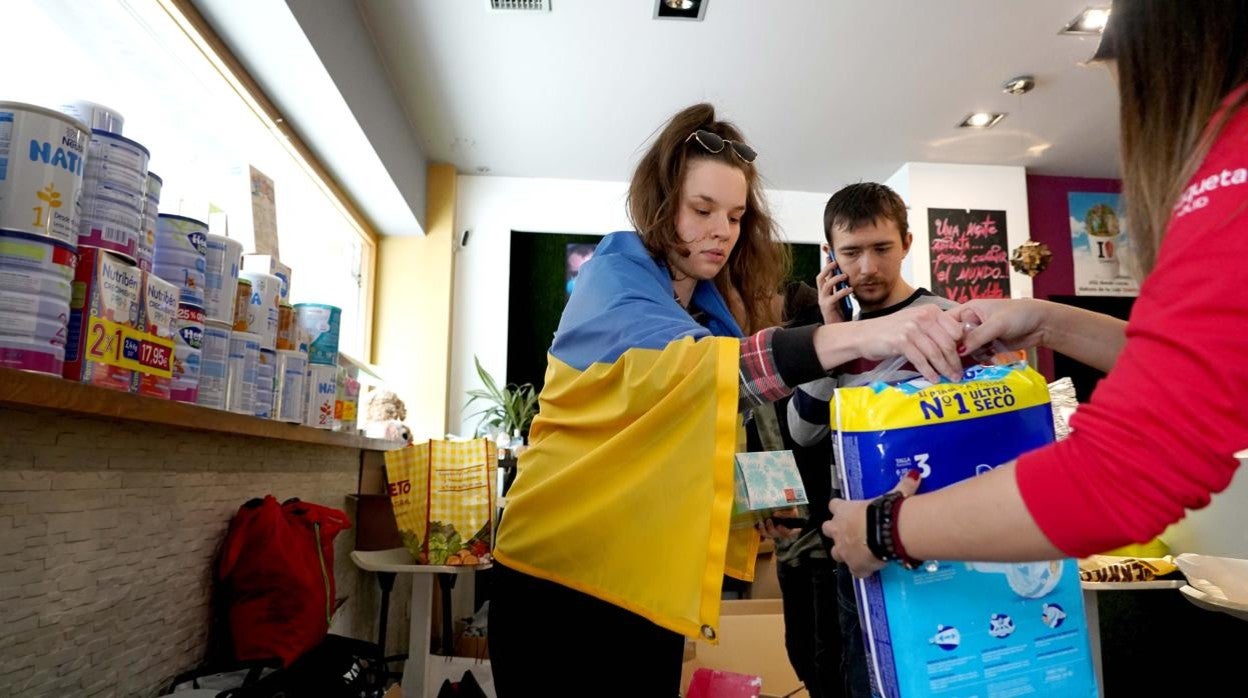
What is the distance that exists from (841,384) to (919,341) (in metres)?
0.48

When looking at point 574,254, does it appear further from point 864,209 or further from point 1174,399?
point 1174,399

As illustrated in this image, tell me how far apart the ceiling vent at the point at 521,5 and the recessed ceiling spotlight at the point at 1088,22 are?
2.53 meters

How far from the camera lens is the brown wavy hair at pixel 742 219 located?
1.30 m

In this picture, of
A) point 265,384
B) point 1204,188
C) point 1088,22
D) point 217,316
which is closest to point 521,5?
point 265,384

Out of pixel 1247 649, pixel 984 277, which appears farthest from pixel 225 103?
pixel 984 277

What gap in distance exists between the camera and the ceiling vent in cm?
356

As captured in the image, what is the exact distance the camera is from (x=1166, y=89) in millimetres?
703

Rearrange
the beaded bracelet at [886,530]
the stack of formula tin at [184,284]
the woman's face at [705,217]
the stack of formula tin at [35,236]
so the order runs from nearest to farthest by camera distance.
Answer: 1. the beaded bracelet at [886,530]
2. the stack of formula tin at [35,236]
3. the woman's face at [705,217]
4. the stack of formula tin at [184,284]

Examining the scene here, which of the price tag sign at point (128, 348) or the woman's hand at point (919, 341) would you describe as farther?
the price tag sign at point (128, 348)

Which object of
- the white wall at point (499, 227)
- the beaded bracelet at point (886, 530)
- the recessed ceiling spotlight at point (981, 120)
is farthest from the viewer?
the white wall at point (499, 227)

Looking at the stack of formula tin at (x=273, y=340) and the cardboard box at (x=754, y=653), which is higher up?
the stack of formula tin at (x=273, y=340)

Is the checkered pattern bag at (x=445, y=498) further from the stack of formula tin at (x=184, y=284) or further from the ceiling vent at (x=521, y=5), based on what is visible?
the ceiling vent at (x=521, y=5)

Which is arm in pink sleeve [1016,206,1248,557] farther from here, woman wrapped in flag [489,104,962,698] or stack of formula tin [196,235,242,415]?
stack of formula tin [196,235,242,415]

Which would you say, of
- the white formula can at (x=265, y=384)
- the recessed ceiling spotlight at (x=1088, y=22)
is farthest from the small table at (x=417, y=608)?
the recessed ceiling spotlight at (x=1088, y=22)
